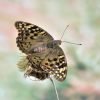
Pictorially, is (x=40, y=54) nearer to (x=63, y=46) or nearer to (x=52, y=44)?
(x=52, y=44)

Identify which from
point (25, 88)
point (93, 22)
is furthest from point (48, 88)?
point (93, 22)

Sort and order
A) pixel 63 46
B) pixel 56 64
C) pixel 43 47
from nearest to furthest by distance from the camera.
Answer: pixel 56 64 → pixel 43 47 → pixel 63 46

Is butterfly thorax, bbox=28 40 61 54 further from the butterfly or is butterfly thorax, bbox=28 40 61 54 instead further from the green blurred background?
the green blurred background

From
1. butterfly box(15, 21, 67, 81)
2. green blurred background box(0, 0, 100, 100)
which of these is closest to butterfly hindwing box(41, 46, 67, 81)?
butterfly box(15, 21, 67, 81)

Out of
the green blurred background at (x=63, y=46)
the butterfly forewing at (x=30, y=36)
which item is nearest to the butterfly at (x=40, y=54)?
the butterfly forewing at (x=30, y=36)

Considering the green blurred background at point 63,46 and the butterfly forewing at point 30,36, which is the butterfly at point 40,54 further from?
the green blurred background at point 63,46

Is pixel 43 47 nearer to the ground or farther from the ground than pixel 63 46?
farther from the ground

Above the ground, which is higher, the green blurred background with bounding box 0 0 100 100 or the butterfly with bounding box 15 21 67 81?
the butterfly with bounding box 15 21 67 81

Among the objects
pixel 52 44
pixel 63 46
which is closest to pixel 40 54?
pixel 52 44

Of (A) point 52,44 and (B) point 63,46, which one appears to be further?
(B) point 63,46
